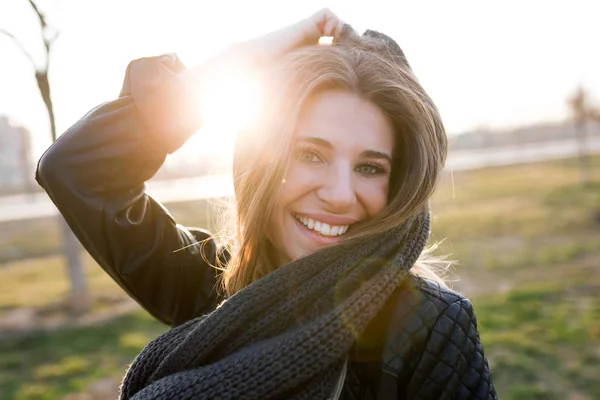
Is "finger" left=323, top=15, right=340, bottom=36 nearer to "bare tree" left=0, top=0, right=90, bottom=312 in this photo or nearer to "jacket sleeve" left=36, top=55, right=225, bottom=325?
"jacket sleeve" left=36, top=55, right=225, bottom=325

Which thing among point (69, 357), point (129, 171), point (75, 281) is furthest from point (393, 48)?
point (75, 281)

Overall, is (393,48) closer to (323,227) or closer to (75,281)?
(323,227)

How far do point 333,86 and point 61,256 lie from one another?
9761 mm

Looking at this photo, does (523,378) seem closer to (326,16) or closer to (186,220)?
(326,16)

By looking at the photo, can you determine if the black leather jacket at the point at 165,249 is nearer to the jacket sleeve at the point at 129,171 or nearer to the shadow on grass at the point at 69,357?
the jacket sleeve at the point at 129,171

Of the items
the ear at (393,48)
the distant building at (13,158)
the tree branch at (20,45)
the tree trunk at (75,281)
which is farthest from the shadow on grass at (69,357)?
the distant building at (13,158)

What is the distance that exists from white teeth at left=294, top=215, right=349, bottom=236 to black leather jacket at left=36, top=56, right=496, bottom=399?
10.8 inches

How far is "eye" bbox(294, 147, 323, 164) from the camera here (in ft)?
5.48

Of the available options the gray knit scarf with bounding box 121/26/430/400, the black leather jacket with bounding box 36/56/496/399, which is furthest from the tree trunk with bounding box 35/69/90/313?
the gray knit scarf with bounding box 121/26/430/400

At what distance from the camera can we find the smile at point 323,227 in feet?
5.57

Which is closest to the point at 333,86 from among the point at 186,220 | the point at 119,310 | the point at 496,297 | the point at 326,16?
the point at 326,16

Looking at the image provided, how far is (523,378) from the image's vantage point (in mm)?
4008

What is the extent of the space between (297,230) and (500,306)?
4.45 metres

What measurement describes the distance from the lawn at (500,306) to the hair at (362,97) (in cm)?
44
